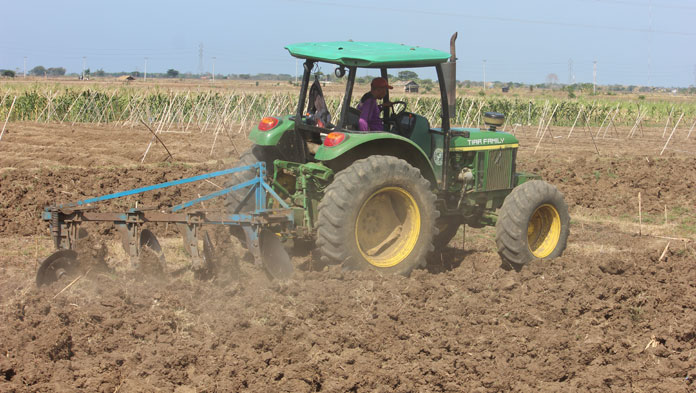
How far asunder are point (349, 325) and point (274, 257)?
124cm

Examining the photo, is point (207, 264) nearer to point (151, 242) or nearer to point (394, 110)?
point (151, 242)

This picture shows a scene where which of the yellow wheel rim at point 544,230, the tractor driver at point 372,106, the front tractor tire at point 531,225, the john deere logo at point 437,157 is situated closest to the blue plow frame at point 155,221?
the tractor driver at point 372,106

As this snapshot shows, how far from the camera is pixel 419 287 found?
19.0 feet

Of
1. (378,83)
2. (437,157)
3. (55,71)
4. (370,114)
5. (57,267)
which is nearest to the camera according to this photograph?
(57,267)

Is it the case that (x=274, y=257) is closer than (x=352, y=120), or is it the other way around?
(x=274, y=257)

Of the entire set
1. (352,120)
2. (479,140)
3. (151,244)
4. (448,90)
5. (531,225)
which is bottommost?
(151,244)

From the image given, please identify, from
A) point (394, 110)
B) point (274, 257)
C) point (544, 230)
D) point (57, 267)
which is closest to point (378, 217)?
point (274, 257)

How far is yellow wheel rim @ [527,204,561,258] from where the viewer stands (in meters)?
7.33

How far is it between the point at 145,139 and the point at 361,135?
46.7ft

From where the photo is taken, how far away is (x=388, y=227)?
250 inches

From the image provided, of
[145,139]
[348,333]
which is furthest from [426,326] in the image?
[145,139]

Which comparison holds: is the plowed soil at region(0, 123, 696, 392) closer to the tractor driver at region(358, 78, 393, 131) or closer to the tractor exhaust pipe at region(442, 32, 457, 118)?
the tractor driver at region(358, 78, 393, 131)

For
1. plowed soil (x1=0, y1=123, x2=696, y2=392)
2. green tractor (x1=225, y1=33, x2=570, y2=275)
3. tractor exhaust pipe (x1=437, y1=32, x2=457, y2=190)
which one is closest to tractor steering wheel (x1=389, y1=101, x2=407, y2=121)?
green tractor (x1=225, y1=33, x2=570, y2=275)

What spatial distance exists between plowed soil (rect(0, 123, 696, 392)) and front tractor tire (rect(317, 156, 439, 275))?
21cm
